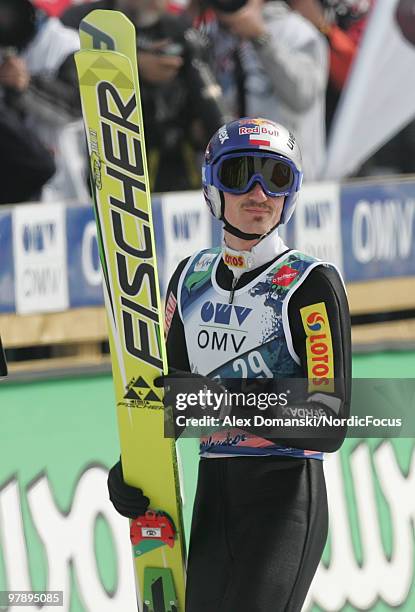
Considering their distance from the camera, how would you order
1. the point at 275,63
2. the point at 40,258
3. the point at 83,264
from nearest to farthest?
1. the point at 40,258
2. the point at 83,264
3. the point at 275,63

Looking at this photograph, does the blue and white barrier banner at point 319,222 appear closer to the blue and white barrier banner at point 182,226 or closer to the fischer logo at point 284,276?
the blue and white barrier banner at point 182,226

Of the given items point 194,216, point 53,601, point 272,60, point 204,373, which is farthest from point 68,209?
point 204,373

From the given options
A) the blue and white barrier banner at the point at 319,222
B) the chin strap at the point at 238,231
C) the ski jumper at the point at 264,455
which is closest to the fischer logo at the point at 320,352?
the ski jumper at the point at 264,455

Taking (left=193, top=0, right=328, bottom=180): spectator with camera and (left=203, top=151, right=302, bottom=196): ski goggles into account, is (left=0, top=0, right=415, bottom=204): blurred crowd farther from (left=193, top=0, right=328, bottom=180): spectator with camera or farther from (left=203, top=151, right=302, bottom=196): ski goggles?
(left=203, top=151, right=302, bottom=196): ski goggles

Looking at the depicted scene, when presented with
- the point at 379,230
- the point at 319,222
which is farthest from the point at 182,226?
the point at 379,230

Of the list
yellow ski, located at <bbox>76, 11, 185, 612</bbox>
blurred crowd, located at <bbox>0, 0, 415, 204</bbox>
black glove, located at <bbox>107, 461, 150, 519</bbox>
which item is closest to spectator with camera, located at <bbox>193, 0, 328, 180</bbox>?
blurred crowd, located at <bbox>0, 0, 415, 204</bbox>

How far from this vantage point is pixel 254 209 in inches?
149

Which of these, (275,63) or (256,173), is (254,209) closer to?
(256,173)

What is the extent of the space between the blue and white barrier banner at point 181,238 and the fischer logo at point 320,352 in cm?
405

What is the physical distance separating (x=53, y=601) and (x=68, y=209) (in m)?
2.96

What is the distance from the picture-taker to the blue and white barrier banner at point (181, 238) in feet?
24.6

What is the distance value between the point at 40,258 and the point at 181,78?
4.51ft

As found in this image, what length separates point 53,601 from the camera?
17.3 ft

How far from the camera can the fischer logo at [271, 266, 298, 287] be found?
12.2ft
